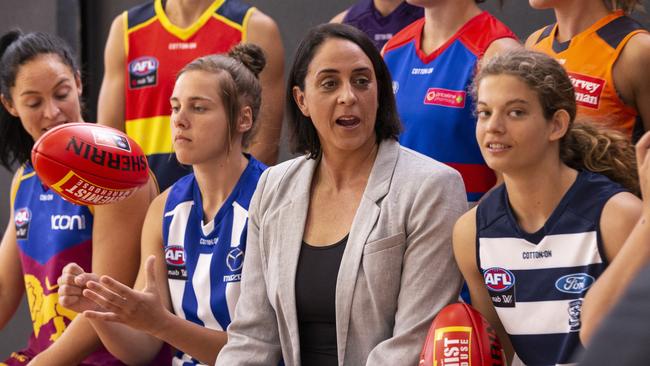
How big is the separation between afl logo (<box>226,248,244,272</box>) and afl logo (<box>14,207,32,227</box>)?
774 mm

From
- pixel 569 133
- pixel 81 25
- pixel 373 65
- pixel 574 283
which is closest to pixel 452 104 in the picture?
Result: pixel 373 65

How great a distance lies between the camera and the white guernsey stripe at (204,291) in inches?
91.5

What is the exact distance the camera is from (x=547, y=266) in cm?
178

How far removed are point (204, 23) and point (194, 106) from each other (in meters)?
0.74

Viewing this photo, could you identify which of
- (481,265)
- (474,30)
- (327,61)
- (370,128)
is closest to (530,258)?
(481,265)

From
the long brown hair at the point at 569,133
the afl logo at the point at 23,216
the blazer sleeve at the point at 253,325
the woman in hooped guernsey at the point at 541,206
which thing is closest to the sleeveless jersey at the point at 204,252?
the blazer sleeve at the point at 253,325

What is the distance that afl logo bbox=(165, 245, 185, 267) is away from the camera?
241 cm

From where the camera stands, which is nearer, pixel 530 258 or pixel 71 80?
pixel 530 258

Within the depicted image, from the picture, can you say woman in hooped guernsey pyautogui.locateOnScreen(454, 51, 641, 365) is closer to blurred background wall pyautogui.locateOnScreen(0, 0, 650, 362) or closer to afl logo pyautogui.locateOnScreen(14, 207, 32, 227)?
afl logo pyautogui.locateOnScreen(14, 207, 32, 227)

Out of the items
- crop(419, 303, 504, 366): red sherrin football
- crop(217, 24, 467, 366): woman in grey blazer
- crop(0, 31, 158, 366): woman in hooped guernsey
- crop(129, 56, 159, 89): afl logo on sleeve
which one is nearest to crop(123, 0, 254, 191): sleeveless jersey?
crop(129, 56, 159, 89): afl logo on sleeve

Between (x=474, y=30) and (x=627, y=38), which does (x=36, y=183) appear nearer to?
(x=474, y=30)

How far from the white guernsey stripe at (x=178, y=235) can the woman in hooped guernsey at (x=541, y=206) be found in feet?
2.75

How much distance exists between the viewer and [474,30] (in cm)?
246

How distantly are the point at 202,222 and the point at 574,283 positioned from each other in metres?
1.05
